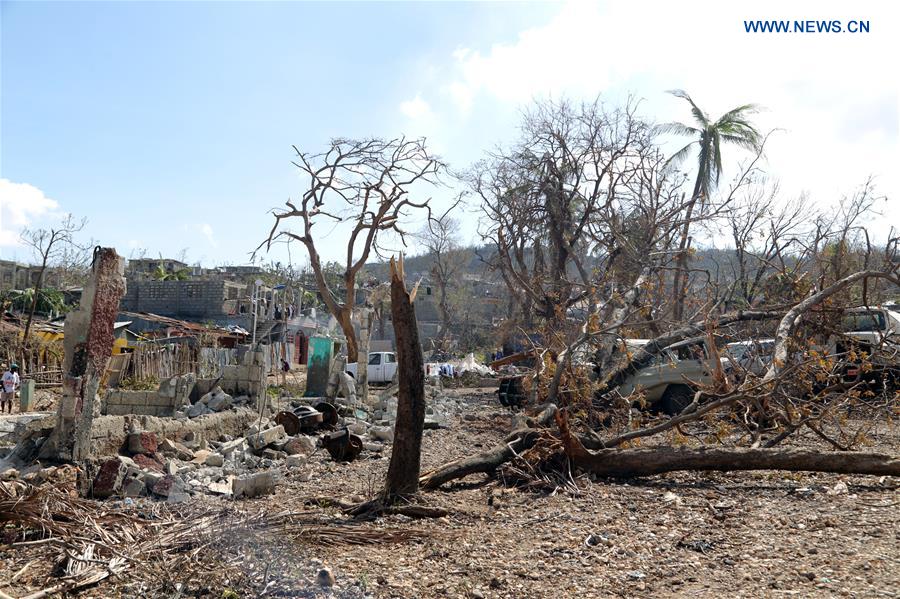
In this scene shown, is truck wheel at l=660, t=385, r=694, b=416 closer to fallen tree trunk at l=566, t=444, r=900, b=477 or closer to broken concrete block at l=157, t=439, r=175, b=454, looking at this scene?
fallen tree trunk at l=566, t=444, r=900, b=477

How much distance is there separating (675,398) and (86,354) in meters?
8.87

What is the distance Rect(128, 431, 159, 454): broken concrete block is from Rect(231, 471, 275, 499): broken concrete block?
6.49 ft

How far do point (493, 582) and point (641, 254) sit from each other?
12789 millimetres

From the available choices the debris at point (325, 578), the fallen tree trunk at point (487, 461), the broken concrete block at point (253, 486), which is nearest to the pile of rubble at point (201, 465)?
the broken concrete block at point (253, 486)

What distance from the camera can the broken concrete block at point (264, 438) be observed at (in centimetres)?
1045

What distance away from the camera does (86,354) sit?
28.9 ft

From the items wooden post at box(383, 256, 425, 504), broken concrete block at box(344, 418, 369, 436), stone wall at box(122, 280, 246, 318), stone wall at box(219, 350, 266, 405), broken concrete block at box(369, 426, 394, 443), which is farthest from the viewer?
stone wall at box(122, 280, 246, 318)

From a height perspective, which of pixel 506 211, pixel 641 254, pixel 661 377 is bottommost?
pixel 661 377

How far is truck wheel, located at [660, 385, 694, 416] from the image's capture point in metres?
12.2

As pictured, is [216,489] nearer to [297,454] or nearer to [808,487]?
[297,454]

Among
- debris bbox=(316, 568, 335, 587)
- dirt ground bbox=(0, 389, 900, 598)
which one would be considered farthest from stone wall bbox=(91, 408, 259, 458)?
debris bbox=(316, 568, 335, 587)

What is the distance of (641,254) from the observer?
54.1ft

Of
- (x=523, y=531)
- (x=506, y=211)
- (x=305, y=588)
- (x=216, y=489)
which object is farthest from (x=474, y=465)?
(x=506, y=211)

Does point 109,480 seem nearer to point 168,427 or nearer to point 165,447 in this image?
point 165,447
